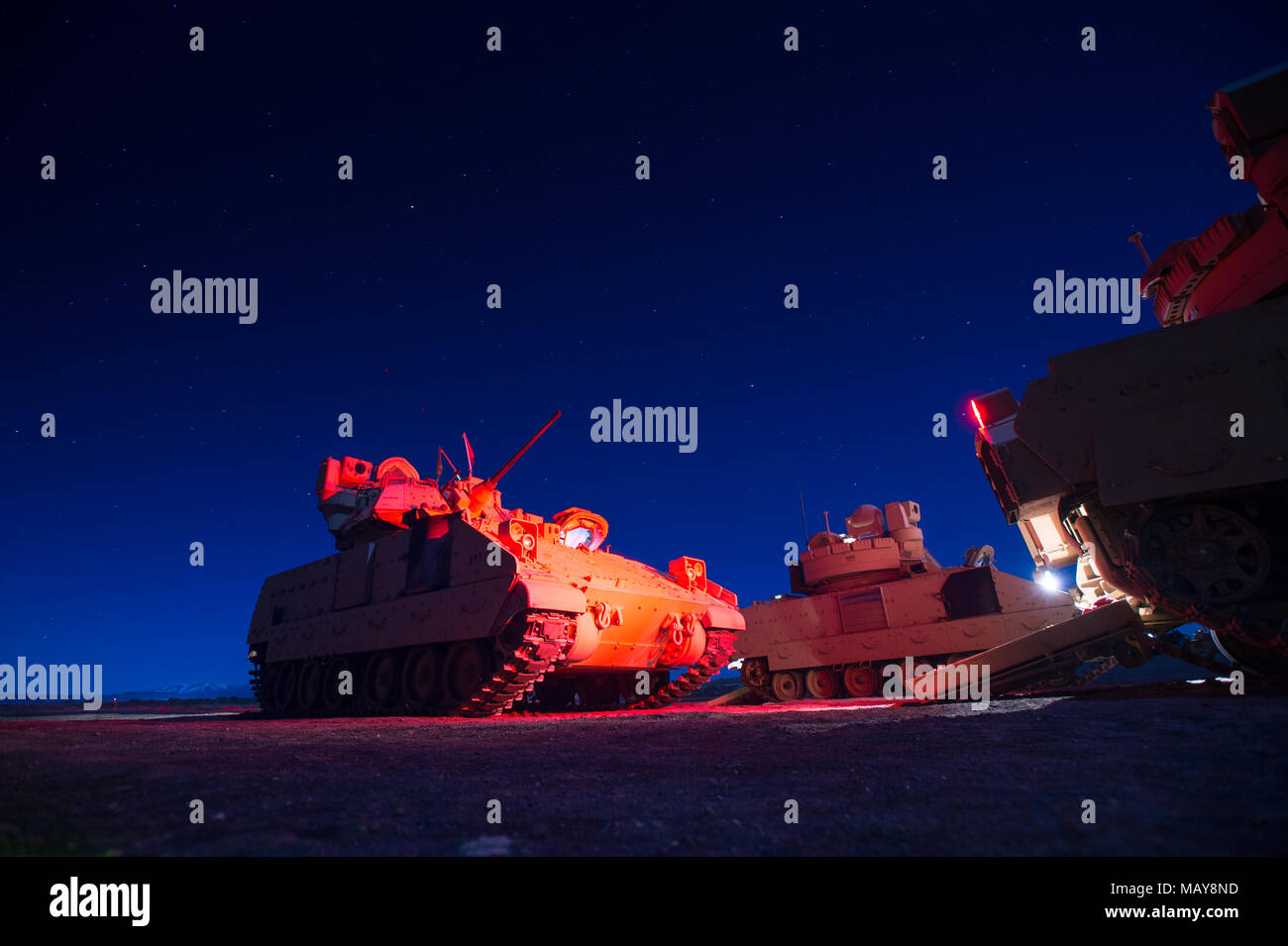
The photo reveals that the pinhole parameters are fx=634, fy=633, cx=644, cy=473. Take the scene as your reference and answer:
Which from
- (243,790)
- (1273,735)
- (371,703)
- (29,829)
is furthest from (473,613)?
(1273,735)

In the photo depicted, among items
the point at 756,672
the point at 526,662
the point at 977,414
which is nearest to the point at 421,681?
the point at 526,662

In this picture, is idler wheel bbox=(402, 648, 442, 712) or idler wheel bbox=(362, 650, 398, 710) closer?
idler wheel bbox=(402, 648, 442, 712)

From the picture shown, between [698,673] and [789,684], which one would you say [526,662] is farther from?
[789,684]

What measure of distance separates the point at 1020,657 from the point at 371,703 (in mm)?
12986

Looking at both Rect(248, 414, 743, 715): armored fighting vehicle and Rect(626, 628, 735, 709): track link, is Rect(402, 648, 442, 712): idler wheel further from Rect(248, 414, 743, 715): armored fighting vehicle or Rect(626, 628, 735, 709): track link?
Rect(626, 628, 735, 709): track link

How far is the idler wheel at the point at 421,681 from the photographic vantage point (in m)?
13.1

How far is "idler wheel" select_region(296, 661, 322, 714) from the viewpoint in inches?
638

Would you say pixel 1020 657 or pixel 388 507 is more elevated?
pixel 388 507

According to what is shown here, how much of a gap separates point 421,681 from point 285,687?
703cm

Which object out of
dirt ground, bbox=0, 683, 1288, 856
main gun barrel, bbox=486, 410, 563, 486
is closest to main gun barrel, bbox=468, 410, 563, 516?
main gun barrel, bbox=486, 410, 563, 486

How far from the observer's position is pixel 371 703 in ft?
47.1

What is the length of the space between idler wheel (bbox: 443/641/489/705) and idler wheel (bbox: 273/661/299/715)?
723cm

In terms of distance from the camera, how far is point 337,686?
51.0ft
